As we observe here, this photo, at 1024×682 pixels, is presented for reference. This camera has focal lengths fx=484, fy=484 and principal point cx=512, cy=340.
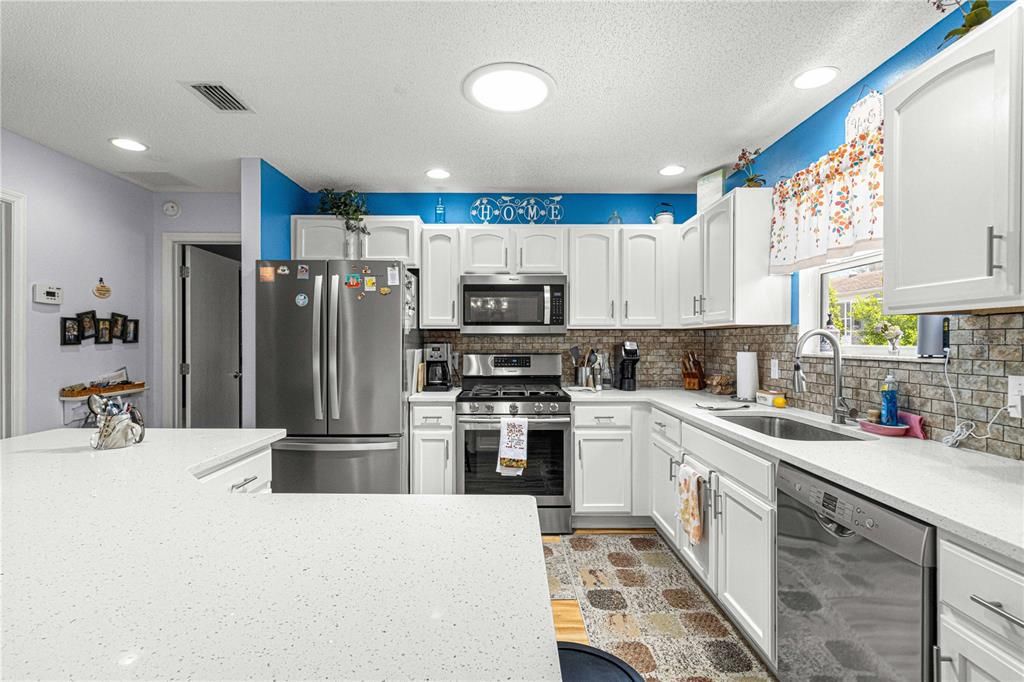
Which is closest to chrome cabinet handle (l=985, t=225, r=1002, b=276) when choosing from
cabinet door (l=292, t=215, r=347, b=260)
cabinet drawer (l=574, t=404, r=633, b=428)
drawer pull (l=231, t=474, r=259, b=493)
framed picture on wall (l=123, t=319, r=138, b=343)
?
cabinet drawer (l=574, t=404, r=633, b=428)

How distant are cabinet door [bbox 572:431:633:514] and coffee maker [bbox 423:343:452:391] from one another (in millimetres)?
1129

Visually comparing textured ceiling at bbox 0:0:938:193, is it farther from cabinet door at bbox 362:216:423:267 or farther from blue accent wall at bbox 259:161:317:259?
Answer: cabinet door at bbox 362:216:423:267

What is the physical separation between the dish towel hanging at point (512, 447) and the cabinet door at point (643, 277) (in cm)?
118

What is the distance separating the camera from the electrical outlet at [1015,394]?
1.45 m

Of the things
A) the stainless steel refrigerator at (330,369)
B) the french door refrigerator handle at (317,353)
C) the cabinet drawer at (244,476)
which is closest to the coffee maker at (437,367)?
the stainless steel refrigerator at (330,369)

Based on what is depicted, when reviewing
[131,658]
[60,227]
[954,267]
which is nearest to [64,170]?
[60,227]

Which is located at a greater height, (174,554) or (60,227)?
(60,227)

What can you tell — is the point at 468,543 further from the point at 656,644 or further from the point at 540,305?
the point at 540,305

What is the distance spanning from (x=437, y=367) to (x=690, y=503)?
202 centimetres

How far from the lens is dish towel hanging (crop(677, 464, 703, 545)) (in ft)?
7.72

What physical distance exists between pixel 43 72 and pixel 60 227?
1356 millimetres

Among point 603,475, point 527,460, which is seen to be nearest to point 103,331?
point 527,460

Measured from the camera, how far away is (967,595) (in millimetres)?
1035

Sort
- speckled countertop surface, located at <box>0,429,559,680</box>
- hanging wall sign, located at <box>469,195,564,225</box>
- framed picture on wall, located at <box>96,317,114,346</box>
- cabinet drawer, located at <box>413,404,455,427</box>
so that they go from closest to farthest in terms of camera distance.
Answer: speckled countertop surface, located at <box>0,429,559,680</box>
cabinet drawer, located at <box>413,404,455,427</box>
framed picture on wall, located at <box>96,317,114,346</box>
hanging wall sign, located at <box>469,195,564,225</box>
